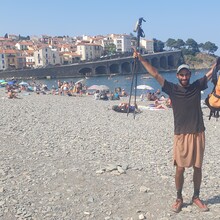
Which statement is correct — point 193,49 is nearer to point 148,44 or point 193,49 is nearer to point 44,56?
point 148,44

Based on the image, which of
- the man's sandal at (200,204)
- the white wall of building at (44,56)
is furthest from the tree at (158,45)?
the man's sandal at (200,204)

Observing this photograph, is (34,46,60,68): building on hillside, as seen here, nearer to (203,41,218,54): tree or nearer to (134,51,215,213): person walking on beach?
(203,41,218,54): tree

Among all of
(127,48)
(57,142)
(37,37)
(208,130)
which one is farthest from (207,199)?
(37,37)

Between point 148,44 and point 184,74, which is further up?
point 148,44

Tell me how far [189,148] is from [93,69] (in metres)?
98.8

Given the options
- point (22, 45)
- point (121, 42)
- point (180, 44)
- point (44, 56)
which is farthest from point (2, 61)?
point (180, 44)

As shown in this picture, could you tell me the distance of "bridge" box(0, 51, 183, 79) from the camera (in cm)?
8875

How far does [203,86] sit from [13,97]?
24.2 metres

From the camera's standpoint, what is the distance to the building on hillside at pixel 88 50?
13200 cm

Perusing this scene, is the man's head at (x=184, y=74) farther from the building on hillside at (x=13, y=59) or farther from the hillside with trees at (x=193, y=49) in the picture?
the hillside with trees at (x=193, y=49)

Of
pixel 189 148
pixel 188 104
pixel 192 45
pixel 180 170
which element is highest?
pixel 192 45

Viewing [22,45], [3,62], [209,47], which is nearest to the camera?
[3,62]

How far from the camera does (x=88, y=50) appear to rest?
134 metres

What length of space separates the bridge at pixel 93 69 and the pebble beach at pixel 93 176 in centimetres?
7681
